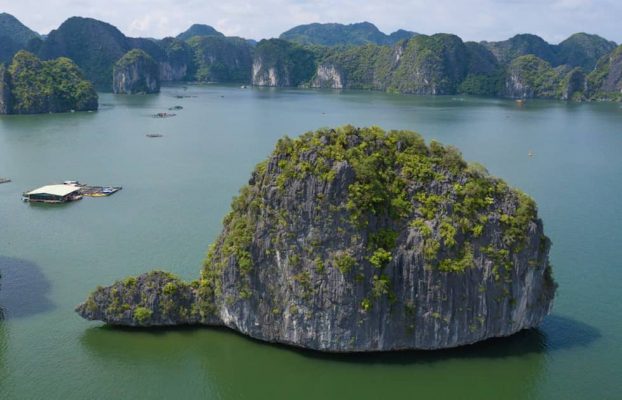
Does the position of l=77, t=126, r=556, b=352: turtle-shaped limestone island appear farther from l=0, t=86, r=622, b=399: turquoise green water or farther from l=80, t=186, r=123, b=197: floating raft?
l=80, t=186, r=123, b=197: floating raft

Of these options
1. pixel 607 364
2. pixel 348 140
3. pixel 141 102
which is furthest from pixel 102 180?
pixel 141 102

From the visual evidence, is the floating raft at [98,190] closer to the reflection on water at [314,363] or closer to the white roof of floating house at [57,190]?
the white roof of floating house at [57,190]

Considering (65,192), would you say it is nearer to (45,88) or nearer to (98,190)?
(98,190)

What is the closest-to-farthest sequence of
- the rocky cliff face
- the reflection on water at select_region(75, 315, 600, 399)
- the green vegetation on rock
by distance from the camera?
the reflection on water at select_region(75, 315, 600, 399) → the rocky cliff face → the green vegetation on rock

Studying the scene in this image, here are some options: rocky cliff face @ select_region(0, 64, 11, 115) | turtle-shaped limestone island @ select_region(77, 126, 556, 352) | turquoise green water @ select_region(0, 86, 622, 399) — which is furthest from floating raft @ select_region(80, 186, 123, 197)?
rocky cliff face @ select_region(0, 64, 11, 115)

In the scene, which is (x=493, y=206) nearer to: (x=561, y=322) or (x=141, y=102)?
(x=561, y=322)

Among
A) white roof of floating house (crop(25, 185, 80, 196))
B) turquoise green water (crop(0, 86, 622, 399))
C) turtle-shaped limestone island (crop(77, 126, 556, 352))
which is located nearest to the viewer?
turquoise green water (crop(0, 86, 622, 399))
